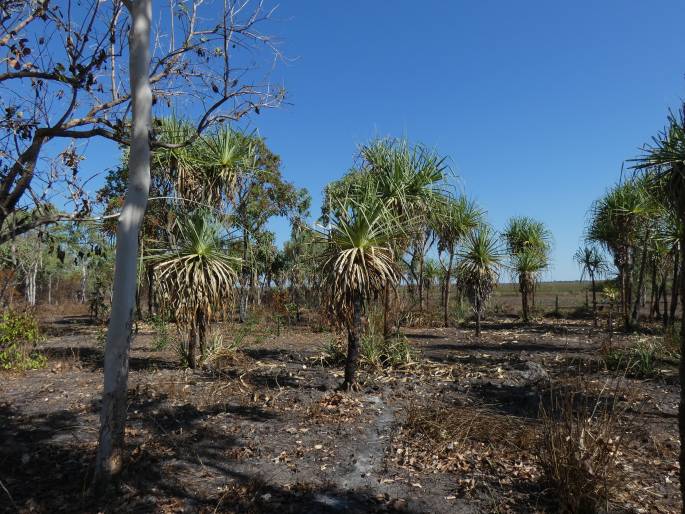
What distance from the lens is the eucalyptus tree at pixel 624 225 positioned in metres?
16.1

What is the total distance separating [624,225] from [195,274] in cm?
1479

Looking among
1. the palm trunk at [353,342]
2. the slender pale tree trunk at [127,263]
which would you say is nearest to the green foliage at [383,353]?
the palm trunk at [353,342]

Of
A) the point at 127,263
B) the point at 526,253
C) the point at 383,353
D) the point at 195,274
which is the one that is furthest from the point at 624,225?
the point at 127,263

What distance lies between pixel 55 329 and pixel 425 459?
1653 centimetres

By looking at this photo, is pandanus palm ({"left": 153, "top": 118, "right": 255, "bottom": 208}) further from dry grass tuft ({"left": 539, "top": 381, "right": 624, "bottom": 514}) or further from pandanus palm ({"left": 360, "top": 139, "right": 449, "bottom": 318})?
dry grass tuft ({"left": 539, "top": 381, "right": 624, "bottom": 514})

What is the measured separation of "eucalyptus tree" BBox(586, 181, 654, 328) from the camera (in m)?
16.1

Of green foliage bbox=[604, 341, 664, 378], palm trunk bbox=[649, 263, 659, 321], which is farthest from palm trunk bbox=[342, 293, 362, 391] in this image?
palm trunk bbox=[649, 263, 659, 321]

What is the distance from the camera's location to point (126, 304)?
4148mm

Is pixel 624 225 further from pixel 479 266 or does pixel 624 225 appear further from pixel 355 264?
pixel 355 264

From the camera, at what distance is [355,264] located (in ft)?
24.2

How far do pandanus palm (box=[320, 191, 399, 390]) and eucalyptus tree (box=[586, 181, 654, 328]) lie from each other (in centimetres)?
1125

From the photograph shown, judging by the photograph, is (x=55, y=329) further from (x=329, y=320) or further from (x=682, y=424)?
(x=682, y=424)

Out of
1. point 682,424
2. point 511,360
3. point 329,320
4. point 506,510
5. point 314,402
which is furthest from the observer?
point 511,360

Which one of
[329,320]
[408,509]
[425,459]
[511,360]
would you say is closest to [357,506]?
[408,509]
